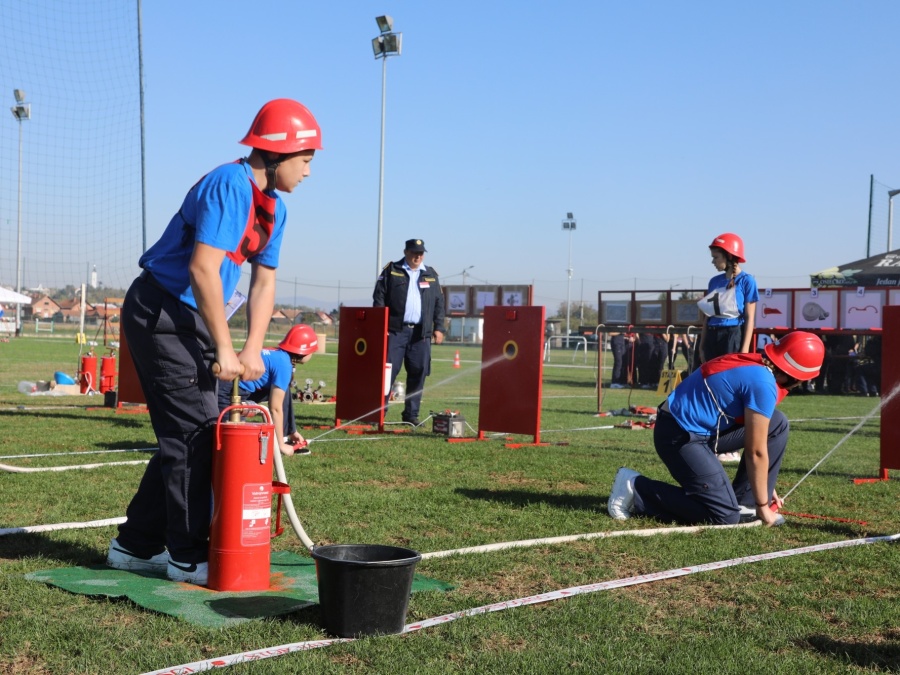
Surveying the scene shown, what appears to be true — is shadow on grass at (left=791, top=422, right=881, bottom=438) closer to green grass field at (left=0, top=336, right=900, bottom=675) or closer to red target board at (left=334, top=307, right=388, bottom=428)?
green grass field at (left=0, top=336, right=900, bottom=675)

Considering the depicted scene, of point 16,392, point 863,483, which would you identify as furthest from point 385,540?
point 16,392

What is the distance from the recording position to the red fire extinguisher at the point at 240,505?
Answer: 4152mm

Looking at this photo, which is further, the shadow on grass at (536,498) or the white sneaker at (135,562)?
the shadow on grass at (536,498)

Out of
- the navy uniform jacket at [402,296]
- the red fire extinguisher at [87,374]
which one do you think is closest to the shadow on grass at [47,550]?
the navy uniform jacket at [402,296]

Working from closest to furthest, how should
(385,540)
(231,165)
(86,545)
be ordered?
(231,165) < (86,545) < (385,540)

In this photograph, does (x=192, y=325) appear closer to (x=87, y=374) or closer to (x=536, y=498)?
(x=536, y=498)

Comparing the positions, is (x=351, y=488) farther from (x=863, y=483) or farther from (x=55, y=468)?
(x=863, y=483)

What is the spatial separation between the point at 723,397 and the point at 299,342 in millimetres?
4173

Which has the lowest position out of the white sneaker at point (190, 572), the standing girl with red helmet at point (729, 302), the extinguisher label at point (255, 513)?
the white sneaker at point (190, 572)

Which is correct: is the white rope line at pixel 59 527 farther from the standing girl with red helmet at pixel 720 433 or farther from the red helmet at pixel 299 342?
the red helmet at pixel 299 342

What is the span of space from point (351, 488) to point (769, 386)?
9.87 feet

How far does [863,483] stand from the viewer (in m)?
8.16

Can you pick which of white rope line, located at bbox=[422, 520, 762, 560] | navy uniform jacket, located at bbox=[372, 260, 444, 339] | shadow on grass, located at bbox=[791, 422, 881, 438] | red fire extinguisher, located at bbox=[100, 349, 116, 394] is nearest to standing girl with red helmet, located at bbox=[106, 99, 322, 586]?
white rope line, located at bbox=[422, 520, 762, 560]

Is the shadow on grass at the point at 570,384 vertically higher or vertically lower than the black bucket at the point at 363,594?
lower
